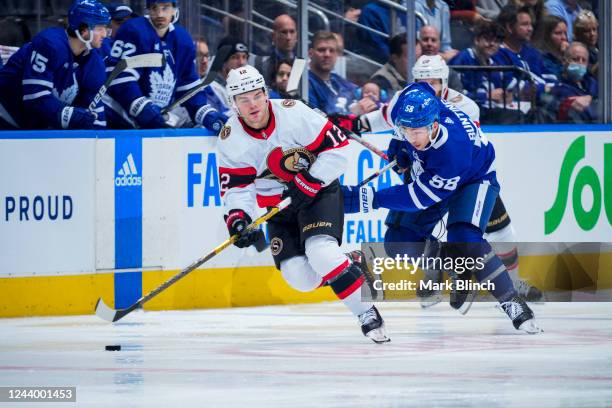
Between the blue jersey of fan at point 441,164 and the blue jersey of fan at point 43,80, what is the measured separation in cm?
167

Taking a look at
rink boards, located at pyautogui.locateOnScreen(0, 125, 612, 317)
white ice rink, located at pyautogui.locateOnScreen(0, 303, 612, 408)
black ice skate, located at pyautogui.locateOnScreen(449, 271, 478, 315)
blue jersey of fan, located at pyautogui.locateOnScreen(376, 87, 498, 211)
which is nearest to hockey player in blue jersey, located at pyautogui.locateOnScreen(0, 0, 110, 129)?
rink boards, located at pyautogui.locateOnScreen(0, 125, 612, 317)

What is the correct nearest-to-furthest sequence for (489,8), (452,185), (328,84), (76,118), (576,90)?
(452,185) < (76,118) < (328,84) < (489,8) < (576,90)

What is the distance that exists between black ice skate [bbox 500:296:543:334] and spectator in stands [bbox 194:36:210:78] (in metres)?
2.16

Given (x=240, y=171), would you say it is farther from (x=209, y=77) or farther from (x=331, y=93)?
(x=331, y=93)

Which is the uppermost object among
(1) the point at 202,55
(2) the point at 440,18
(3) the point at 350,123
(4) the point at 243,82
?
(2) the point at 440,18

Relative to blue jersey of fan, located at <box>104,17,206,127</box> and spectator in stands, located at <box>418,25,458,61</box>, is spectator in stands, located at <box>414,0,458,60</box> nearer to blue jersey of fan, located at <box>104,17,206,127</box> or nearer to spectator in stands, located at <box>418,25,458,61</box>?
spectator in stands, located at <box>418,25,458,61</box>

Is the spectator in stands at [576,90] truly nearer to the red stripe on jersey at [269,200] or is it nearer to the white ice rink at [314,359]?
the white ice rink at [314,359]

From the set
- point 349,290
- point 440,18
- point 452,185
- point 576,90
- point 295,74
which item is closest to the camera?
point 349,290

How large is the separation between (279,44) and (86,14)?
1.19 meters

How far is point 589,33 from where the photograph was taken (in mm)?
8758

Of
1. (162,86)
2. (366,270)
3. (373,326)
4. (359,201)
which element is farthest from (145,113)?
(373,326)

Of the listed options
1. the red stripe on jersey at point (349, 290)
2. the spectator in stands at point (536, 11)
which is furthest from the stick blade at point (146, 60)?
the spectator in stands at point (536, 11)

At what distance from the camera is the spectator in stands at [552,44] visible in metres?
8.77

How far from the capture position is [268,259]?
7.92 meters
